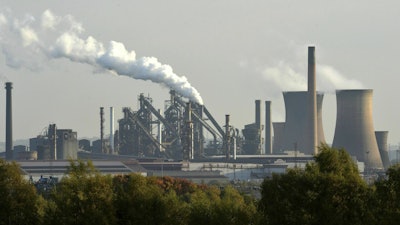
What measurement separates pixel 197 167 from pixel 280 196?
13972 centimetres

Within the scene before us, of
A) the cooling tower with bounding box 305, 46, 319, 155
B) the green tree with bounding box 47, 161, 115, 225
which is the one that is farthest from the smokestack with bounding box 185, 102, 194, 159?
the green tree with bounding box 47, 161, 115, 225

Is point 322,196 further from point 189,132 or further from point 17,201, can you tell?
point 189,132

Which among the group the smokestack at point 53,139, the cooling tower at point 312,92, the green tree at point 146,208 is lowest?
the green tree at point 146,208

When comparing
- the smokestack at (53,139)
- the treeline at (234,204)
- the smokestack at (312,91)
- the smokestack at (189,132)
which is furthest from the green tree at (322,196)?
the smokestack at (53,139)

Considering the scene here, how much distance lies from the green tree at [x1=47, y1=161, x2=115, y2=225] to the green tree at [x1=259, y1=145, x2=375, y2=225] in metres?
6.78

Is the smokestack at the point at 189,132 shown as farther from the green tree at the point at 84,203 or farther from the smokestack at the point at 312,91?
the green tree at the point at 84,203

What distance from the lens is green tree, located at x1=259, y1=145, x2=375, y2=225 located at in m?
48.2

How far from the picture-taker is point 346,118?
174 metres

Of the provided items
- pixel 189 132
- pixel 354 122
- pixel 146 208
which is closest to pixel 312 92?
pixel 354 122

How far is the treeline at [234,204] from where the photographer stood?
158 feet

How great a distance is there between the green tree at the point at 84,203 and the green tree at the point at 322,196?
22.2 feet

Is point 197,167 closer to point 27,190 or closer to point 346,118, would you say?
point 346,118

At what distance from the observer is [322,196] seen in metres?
49.1

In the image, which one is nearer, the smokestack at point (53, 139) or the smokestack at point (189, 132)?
the smokestack at point (189, 132)
